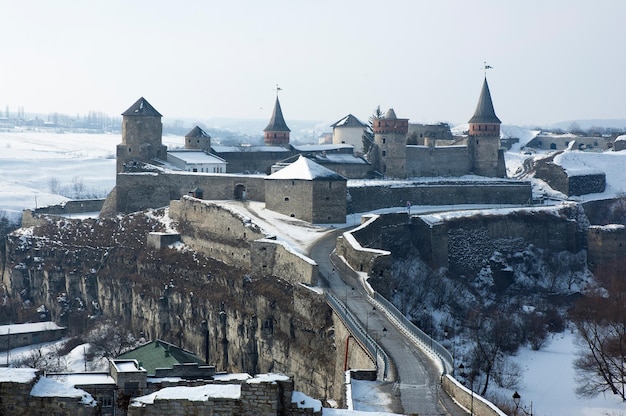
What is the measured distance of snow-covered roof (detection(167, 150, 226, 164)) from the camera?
5767cm

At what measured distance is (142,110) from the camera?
57.4 meters

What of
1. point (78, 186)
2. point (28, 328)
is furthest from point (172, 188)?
point (78, 186)

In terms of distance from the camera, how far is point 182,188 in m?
52.7

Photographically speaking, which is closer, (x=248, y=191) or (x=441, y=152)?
(x=248, y=191)

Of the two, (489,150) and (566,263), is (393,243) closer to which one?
(566,263)

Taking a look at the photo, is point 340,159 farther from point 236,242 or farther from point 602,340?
point 602,340

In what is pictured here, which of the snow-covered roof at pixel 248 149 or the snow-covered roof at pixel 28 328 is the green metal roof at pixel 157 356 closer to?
the snow-covered roof at pixel 28 328

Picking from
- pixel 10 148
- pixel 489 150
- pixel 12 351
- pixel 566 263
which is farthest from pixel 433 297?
pixel 10 148

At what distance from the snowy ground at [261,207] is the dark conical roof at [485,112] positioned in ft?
26.2

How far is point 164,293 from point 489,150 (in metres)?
28.0

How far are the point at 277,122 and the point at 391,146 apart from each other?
10.7 metres


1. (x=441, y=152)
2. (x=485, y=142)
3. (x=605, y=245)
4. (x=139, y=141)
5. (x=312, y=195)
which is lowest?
(x=605, y=245)

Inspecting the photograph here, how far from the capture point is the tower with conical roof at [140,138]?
186 ft

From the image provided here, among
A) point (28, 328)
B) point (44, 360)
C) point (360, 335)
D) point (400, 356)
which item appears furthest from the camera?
point (28, 328)
